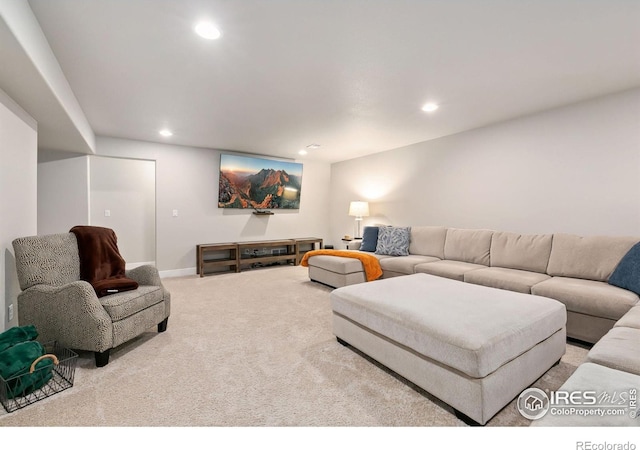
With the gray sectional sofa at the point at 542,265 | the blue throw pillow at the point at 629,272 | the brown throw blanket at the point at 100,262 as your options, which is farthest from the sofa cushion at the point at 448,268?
the brown throw blanket at the point at 100,262

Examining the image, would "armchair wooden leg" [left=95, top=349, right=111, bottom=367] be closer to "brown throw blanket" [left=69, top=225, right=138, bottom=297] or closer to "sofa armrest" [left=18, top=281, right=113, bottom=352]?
"sofa armrest" [left=18, top=281, right=113, bottom=352]

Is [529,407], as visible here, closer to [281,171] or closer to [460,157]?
[460,157]

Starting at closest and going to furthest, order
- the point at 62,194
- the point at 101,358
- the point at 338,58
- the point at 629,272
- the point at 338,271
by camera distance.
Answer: the point at 101,358, the point at 338,58, the point at 629,272, the point at 338,271, the point at 62,194

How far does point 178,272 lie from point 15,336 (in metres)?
3.34

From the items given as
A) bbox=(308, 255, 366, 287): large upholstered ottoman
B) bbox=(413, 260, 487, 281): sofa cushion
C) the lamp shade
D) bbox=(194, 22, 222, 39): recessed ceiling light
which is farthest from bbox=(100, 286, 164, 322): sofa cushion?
the lamp shade

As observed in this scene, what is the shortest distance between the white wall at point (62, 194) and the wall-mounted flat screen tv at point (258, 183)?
2.03 meters

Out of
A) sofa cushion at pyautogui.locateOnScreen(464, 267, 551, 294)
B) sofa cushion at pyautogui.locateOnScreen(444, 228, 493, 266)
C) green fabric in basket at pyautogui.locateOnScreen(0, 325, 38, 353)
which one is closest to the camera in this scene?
green fabric in basket at pyautogui.locateOnScreen(0, 325, 38, 353)

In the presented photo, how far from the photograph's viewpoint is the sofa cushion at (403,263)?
3.90m

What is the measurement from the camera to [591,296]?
2.30 meters

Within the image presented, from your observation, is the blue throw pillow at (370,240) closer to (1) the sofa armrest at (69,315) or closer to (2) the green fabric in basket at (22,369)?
(1) the sofa armrest at (69,315)

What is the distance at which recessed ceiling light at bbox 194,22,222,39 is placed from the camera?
6.13 feet

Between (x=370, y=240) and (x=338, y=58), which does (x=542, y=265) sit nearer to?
(x=370, y=240)

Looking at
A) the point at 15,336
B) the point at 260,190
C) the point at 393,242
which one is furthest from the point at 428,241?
the point at 15,336
